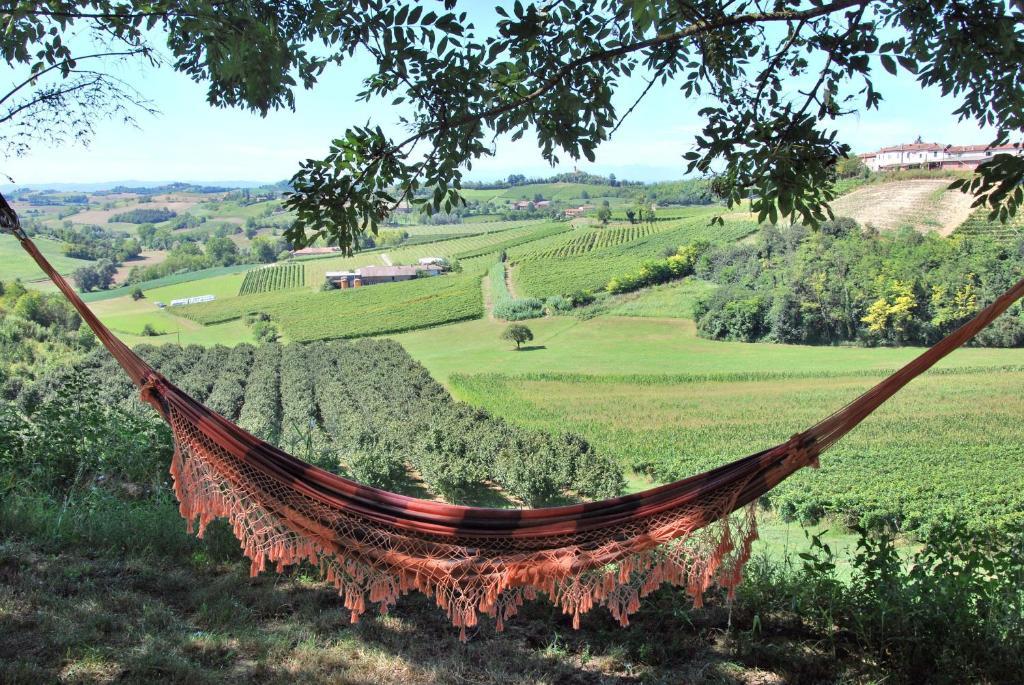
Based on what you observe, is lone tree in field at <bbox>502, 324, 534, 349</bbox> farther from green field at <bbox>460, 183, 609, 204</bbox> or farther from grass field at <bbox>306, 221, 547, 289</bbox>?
green field at <bbox>460, 183, 609, 204</bbox>

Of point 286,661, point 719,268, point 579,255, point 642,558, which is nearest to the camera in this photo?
point 642,558

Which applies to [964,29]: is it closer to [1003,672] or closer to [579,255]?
[1003,672]

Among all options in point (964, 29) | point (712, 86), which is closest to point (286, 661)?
point (712, 86)

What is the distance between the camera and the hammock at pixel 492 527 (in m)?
1.79

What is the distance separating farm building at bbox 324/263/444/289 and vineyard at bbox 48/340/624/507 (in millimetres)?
1308

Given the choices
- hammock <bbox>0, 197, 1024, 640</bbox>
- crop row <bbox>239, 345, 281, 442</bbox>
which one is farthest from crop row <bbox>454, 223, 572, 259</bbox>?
hammock <bbox>0, 197, 1024, 640</bbox>

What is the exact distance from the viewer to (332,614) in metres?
2.34

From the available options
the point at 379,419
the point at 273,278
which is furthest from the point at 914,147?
the point at 273,278

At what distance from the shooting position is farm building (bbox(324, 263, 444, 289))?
13.0 m

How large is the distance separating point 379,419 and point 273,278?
177 inches

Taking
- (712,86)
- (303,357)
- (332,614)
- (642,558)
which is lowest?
(303,357)

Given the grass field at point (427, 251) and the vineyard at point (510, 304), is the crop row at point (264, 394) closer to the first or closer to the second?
the grass field at point (427, 251)

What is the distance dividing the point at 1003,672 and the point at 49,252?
36.1 feet

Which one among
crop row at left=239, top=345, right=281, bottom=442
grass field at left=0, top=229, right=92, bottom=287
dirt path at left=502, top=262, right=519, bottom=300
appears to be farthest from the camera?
dirt path at left=502, top=262, right=519, bottom=300
